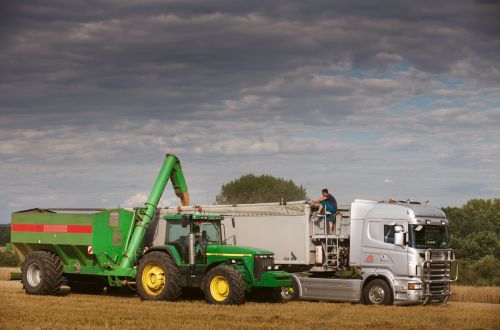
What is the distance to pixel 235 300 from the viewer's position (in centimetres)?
2355

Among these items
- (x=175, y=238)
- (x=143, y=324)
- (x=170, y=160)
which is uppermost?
(x=170, y=160)

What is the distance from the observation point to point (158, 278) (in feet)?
83.1

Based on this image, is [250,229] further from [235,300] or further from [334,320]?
[334,320]

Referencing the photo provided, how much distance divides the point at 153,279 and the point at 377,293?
7.05 metres

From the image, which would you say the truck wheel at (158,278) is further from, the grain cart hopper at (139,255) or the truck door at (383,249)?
the truck door at (383,249)

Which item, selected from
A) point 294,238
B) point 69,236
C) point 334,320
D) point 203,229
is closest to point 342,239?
point 294,238

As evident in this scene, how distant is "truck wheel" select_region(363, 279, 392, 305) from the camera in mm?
25000

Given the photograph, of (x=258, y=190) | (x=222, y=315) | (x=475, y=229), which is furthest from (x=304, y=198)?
(x=222, y=315)

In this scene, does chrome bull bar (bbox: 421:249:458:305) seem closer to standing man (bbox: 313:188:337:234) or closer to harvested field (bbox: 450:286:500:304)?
standing man (bbox: 313:188:337:234)

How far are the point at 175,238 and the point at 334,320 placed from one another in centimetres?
706

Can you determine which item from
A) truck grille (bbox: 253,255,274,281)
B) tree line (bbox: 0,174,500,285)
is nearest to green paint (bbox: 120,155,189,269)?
truck grille (bbox: 253,255,274,281)

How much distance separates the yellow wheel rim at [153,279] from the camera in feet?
83.1

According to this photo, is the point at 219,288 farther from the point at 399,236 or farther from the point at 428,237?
the point at 428,237

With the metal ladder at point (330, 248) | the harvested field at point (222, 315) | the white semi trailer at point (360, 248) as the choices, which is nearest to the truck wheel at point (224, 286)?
the harvested field at point (222, 315)
